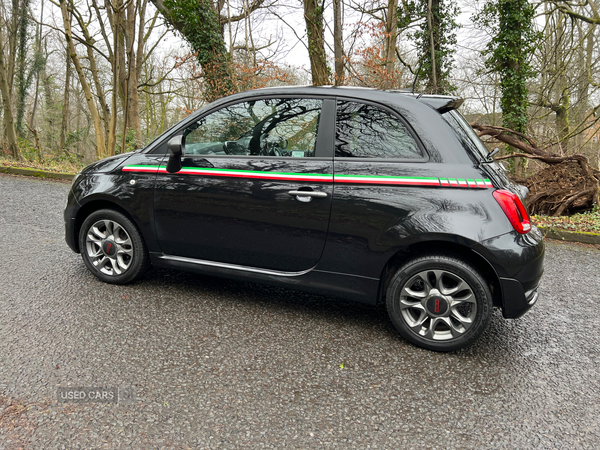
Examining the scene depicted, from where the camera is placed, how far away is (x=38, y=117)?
28250 mm

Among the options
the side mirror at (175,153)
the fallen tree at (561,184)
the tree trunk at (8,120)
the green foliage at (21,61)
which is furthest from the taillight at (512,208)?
the green foliage at (21,61)

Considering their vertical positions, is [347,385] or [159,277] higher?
[159,277]

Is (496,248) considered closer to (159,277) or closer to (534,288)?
(534,288)

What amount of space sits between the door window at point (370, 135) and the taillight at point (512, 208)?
57 cm

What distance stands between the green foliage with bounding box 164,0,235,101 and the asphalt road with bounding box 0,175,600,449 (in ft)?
31.9

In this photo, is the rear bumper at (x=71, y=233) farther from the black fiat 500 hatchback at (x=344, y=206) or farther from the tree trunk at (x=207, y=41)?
the tree trunk at (x=207, y=41)

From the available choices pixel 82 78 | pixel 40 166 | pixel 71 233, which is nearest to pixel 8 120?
pixel 82 78

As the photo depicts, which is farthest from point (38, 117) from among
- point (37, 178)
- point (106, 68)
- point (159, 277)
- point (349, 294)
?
point (349, 294)

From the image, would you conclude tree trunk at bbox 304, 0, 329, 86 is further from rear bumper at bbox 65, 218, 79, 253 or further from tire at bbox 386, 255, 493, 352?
tire at bbox 386, 255, 493, 352

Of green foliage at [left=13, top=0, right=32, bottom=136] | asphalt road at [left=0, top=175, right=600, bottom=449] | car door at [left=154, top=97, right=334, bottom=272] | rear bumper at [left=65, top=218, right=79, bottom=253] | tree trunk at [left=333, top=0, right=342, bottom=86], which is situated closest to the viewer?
asphalt road at [left=0, top=175, right=600, bottom=449]

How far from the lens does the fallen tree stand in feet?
25.3

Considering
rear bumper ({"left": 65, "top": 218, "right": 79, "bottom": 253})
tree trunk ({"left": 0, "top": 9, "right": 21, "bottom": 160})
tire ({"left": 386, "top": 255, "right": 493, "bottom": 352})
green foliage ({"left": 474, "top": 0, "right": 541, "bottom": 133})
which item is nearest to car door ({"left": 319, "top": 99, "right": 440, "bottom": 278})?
tire ({"left": 386, "top": 255, "right": 493, "bottom": 352})

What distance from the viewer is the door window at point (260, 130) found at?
3271 millimetres

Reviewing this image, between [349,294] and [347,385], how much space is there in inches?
29.8
